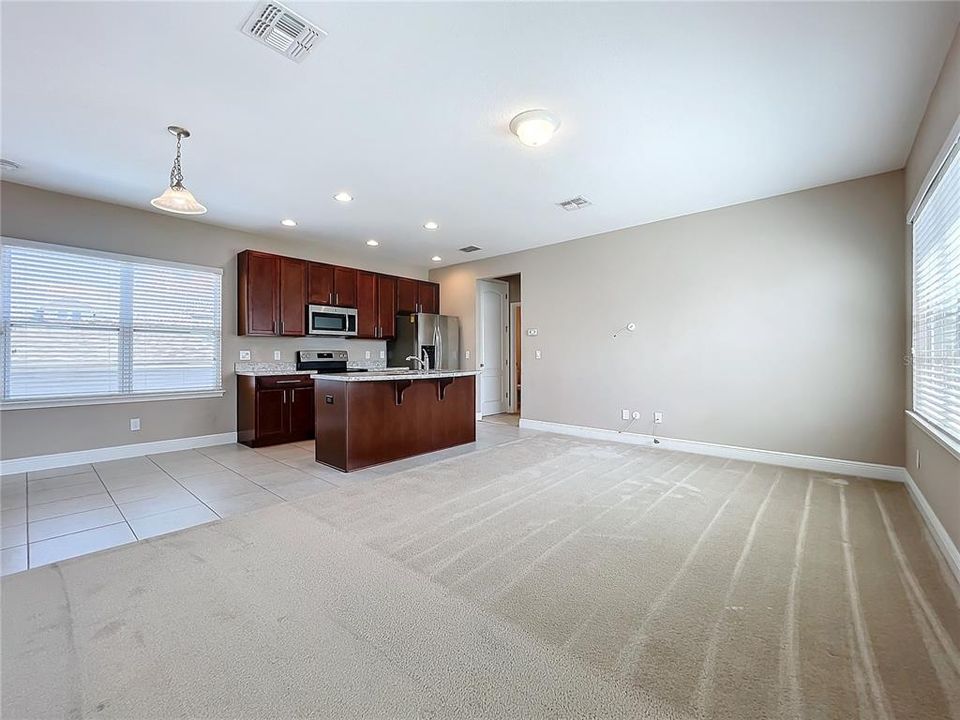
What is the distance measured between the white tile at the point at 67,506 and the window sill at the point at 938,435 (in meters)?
5.29

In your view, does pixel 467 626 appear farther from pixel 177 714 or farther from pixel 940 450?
pixel 940 450

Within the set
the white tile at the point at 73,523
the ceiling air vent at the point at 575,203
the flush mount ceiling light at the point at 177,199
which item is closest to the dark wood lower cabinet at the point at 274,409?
the white tile at the point at 73,523

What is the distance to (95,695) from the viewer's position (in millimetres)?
1350

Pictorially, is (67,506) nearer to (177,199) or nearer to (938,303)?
(177,199)

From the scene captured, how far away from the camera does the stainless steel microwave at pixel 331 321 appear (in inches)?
228

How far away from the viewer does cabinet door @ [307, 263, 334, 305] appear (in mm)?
5770

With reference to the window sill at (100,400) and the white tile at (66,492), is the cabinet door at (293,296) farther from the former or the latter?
the white tile at (66,492)

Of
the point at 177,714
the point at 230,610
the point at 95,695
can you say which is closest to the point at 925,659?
the point at 177,714

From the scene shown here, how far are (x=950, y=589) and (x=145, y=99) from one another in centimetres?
507

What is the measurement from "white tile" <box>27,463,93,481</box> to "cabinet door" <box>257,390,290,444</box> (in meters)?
1.52

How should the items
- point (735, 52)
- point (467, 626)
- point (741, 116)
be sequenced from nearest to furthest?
point (467, 626), point (735, 52), point (741, 116)

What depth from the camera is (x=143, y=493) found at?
3330mm

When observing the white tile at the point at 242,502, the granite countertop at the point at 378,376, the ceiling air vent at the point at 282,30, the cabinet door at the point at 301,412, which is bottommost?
the white tile at the point at 242,502

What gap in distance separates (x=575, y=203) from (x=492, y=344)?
11.3 feet
